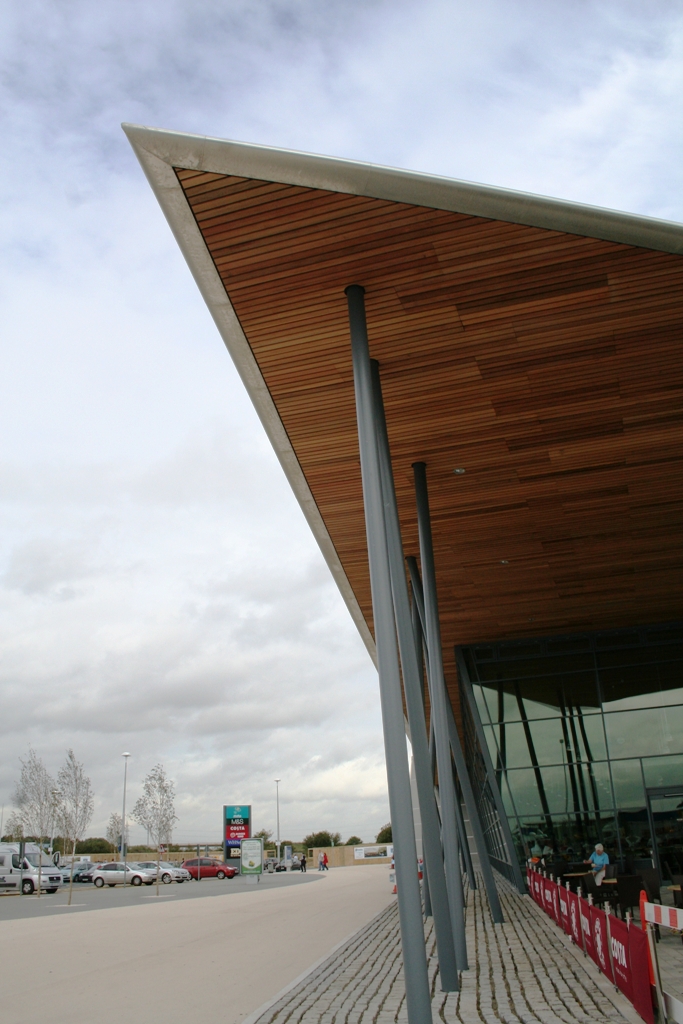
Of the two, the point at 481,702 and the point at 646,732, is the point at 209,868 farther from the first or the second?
the point at 646,732

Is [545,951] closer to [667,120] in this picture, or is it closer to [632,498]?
[632,498]

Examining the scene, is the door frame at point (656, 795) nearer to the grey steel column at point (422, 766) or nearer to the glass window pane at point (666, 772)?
the glass window pane at point (666, 772)

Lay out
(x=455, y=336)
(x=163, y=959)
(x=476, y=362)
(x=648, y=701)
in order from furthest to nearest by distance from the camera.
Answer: (x=648, y=701) < (x=163, y=959) < (x=476, y=362) < (x=455, y=336)

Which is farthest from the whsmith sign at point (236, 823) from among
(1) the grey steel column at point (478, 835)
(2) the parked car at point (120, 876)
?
(1) the grey steel column at point (478, 835)

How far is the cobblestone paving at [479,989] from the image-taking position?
688 centimetres

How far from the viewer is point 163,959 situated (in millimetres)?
11820

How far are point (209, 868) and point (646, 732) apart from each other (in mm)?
34408

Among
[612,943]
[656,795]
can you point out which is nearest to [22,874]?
[656,795]

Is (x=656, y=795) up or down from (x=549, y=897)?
up

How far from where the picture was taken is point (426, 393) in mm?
10094

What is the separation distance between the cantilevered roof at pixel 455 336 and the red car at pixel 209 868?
36541mm

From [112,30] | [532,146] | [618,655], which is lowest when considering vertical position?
[618,655]

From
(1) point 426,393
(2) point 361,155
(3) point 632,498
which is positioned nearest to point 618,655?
(3) point 632,498

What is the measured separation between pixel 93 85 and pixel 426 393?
15.7ft
